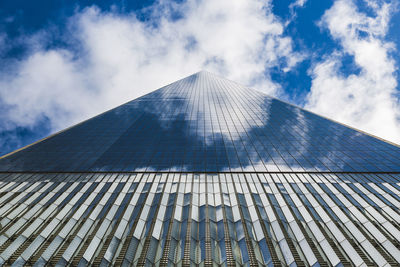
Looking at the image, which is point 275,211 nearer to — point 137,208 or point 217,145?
point 137,208

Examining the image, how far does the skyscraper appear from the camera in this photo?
12.4 metres

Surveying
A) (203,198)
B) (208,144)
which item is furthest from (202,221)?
(208,144)

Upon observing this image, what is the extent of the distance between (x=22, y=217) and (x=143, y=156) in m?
15.2

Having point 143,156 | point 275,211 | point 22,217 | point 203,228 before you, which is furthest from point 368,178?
point 22,217

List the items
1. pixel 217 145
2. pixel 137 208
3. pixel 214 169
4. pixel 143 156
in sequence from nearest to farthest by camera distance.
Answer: pixel 137 208, pixel 214 169, pixel 143 156, pixel 217 145

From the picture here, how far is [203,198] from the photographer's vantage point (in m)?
18.2

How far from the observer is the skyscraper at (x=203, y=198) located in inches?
490

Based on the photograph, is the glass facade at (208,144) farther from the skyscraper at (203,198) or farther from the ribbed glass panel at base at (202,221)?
the ribbed glass panel at base at (202,221)

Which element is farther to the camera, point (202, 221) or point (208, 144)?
point (208, 144)

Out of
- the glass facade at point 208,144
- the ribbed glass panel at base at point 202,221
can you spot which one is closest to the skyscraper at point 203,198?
the ribbed glass panel at base at point 202,221

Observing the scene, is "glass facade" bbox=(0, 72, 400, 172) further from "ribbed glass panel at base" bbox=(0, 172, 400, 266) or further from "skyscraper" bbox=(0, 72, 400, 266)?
"ribbed glass panel at base" bbox=(0, 172, 400, 266)

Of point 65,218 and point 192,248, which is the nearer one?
point 192,248

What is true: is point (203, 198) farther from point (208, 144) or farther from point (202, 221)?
point (208, 144)

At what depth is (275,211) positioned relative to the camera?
53.2 feet
